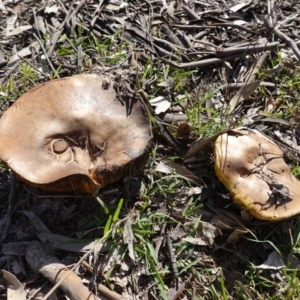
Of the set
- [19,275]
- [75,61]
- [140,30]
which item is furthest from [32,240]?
[140,30]

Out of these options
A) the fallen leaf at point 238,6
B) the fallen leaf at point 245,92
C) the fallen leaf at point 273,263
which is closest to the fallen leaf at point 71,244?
the fallen leaf at point 273,263

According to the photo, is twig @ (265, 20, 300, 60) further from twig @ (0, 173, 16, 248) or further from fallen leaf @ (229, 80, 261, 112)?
twig @ (0, 173, 16, 248)

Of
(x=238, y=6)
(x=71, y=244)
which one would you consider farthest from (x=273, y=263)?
(x=238, y=6)

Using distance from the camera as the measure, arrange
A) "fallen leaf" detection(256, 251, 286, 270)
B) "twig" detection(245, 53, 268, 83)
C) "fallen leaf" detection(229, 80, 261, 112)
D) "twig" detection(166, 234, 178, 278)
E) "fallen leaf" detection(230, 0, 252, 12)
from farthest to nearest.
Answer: "fallen leaf" detection(230, 0, 252, 12) → "twig" detection(245, 53, 268, 83) → "fallen leaf" detection(229, 80, 261, 112) → "fallen leaf" detection(256, 251, 286, 270) → "twig" detection(166, 234, 178, 278)

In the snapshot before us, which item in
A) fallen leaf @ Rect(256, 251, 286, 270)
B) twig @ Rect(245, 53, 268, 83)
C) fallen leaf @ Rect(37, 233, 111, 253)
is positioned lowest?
fallen leaf @ Rect(256, 251, 286, 270)

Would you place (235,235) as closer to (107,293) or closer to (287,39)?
(107,293)

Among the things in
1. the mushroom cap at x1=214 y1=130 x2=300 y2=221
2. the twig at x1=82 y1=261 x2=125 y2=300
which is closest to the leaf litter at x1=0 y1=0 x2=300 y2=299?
the twig at x1=82 y1=261 x2=125 y2=300

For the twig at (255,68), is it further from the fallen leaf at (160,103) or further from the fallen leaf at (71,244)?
the fallen leaf at (71,244)
